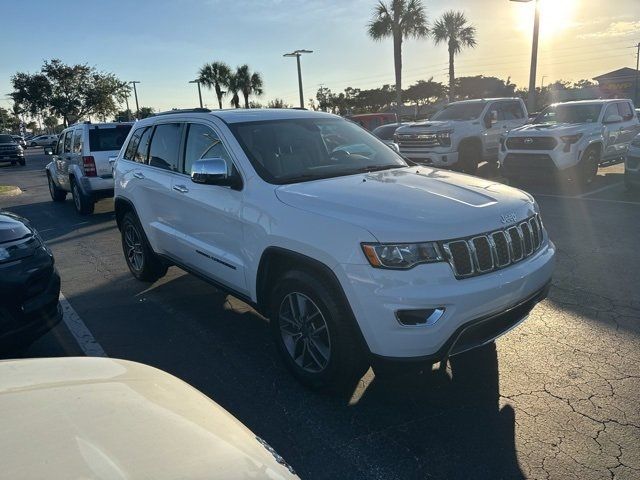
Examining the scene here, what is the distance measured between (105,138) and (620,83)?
63.7 metres

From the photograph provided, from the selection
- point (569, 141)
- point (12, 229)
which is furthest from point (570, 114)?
point (12, 229)

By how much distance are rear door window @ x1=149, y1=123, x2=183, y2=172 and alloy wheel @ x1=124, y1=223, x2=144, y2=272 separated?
37.1 inches

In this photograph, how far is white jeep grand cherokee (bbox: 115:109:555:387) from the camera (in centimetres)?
277

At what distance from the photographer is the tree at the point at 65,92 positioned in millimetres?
49500

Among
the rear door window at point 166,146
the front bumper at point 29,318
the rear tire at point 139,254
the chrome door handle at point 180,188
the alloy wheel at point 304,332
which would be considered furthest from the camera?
the rear tire at point 139,254

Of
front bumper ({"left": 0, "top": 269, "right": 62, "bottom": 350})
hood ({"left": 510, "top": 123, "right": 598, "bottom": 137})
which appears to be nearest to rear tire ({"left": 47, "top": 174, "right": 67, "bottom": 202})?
front bumper ({"left": 0, "top": 269, "right": 62, "bottom": 350})

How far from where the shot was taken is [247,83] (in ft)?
162

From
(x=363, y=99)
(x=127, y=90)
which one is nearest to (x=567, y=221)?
(x=363, y=99)

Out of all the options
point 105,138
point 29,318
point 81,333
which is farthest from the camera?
point 105,138

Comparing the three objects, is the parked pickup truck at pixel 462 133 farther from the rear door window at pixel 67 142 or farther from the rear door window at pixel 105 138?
the rear door window at pixel 67 142

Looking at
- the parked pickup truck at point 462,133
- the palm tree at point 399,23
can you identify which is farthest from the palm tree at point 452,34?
the parked pickup truck at point 462,133

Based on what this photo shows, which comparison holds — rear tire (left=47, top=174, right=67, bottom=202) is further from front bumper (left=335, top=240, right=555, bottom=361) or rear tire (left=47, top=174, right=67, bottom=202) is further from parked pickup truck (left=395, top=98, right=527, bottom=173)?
front bumper (left=335, top=240, right=555, bottom=361)

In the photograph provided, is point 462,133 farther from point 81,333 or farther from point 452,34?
point 452,34

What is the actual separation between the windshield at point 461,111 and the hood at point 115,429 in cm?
1278
